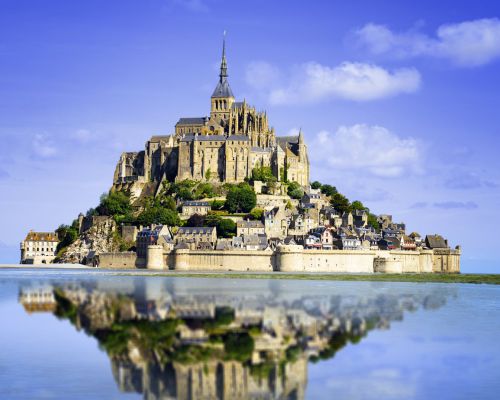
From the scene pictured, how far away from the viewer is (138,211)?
89.0 metres

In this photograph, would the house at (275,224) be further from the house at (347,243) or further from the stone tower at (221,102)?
the stone tower at (221,102)

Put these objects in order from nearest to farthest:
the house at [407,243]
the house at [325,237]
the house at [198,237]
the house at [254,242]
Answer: the house at [254,242]
the house at [198,237]
the house at [325,237]
the house at [407,243]

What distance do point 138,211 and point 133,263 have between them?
970 cm

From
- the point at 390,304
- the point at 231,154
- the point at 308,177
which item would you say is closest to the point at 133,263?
the point at 231,154

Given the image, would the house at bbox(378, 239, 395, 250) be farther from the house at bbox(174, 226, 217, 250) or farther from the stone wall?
the house at bbox(174, 226, 217, 250)

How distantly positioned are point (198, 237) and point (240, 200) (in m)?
8.00

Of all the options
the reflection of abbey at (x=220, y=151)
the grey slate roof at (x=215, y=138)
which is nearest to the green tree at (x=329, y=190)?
the reflection of abbey at (x=220, y=151)

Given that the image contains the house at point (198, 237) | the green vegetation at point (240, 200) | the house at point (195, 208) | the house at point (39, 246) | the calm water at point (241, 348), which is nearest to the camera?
the calm water at point (241, 348)

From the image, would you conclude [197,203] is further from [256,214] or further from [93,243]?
[93,243]

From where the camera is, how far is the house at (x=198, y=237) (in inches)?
3140

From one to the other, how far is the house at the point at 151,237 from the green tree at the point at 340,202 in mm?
22969

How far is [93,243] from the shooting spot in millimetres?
85250

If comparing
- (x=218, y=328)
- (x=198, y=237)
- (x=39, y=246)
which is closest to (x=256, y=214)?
(x=198, y=237)

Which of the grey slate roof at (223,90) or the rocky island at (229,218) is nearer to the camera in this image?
the rocky island at (229,218)
